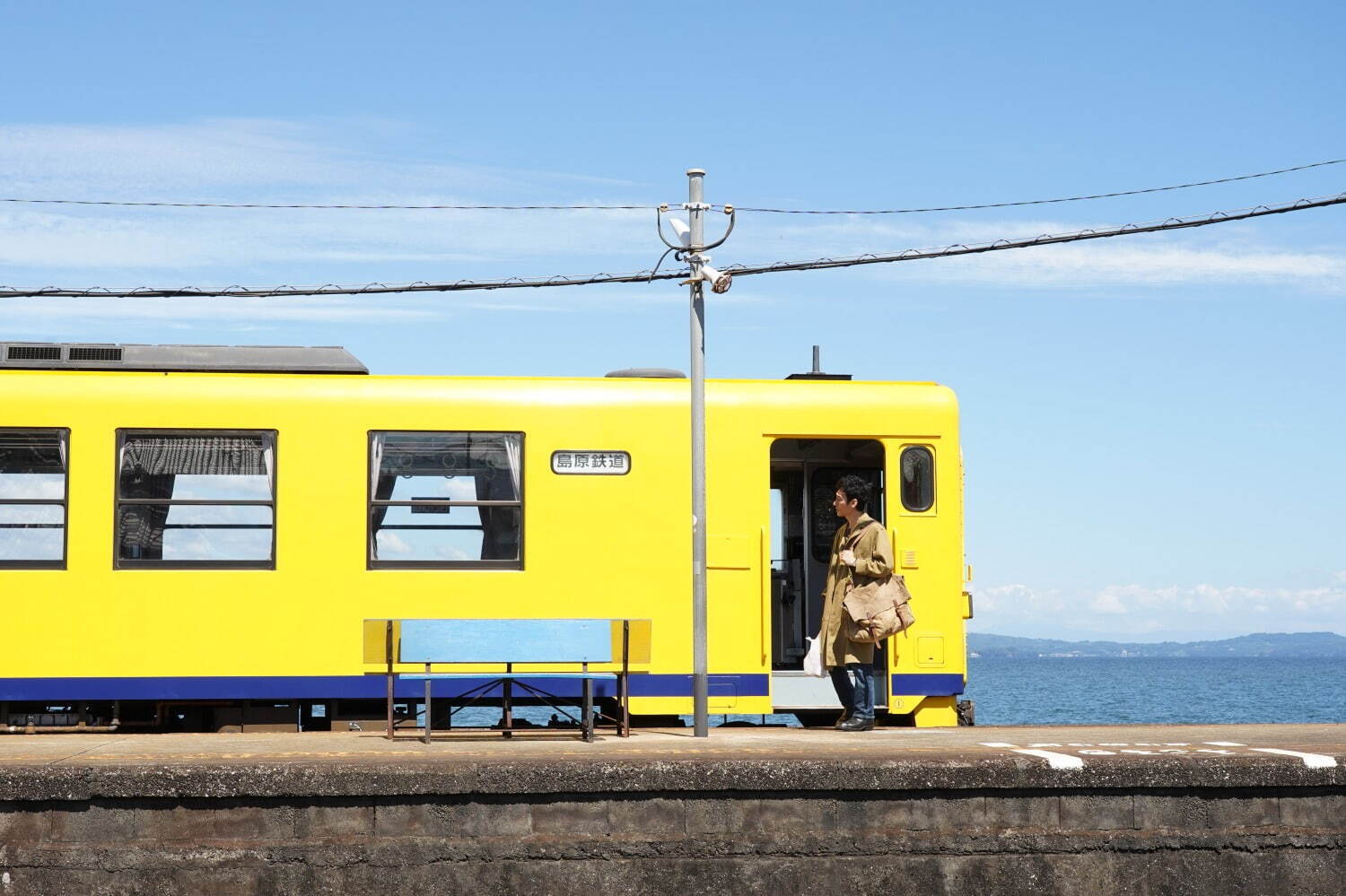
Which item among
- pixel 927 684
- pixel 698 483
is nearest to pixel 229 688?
pixel 698 483

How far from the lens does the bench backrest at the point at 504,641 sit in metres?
11.1

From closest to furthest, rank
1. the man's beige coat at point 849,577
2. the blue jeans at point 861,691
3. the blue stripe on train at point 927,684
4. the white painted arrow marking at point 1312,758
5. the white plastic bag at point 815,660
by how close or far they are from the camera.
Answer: the white painted arrow marking at point 1312,758 < the man's beige coat at point 849,577 < the blue jeans at point 861,691 < the white plastic bag at point 815,660 < the blue stripe on train at point 927,684

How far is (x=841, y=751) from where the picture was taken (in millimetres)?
9117

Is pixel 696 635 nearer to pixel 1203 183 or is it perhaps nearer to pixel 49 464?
pixel 49 464

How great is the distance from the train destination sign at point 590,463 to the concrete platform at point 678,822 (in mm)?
4103

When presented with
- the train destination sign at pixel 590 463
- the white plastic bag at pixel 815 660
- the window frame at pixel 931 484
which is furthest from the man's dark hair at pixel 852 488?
the train destination sign at pixel 590 463

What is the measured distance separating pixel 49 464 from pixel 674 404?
15.5 ft

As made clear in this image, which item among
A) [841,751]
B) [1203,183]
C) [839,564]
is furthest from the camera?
[1203,183]

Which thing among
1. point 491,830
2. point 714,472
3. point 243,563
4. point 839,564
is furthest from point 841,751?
point 243,563

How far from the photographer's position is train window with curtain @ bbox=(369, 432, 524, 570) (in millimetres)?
12656

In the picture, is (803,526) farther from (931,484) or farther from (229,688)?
(229,688)

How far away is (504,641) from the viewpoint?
36.7ft

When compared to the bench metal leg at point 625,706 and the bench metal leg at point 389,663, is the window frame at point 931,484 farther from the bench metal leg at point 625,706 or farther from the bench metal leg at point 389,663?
the bench metal leg at point 389,663

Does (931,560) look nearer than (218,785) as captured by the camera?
No
